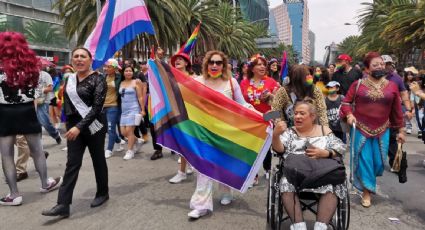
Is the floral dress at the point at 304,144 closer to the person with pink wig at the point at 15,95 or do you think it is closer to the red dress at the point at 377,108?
the red dress at the point at 377,108

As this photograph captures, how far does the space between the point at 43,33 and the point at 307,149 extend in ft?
122

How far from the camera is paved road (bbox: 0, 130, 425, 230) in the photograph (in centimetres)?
420

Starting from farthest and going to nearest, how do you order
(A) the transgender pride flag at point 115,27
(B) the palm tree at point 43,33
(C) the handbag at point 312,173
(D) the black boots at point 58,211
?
(B) the palm tree at point 43,33 → (A) the transgender pride flag at point 115,27 → (D) the black boots at point 58,211 → (C) the handbag at point 312,173

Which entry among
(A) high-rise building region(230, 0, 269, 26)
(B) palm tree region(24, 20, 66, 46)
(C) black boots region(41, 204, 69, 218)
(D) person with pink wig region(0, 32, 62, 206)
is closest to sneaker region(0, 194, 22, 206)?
(D) person with pink wig region(0, 32, 62, 206)

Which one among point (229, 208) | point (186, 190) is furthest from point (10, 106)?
point (229, 208)

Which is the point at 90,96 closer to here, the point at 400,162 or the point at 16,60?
the point at 16,60

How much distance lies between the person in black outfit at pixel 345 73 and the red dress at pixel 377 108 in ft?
13.9

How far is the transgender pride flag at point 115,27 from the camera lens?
530 centimetres

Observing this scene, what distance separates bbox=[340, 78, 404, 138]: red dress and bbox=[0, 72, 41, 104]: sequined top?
367cm

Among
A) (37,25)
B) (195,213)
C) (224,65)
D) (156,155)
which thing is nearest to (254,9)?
(37,25)

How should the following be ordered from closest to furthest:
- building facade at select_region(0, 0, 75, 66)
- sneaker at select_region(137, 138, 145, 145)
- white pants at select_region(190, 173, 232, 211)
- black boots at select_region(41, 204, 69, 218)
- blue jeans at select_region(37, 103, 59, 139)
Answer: black boots at select_region(41, 204, 69, 218) < white pants at select_region(190, 173, 232, 211) < sneaker at select_region(137, 138, 145, 145) < blue jeans at select_region(37, 103, 59, 139) < building facade at select_region(0, 0, 75, 66)

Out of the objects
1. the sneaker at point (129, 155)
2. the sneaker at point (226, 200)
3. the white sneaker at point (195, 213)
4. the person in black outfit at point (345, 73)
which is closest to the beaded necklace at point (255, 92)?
the sneaker at point (226, 200)

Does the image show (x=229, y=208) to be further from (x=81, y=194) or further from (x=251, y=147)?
(x=81, y=194)

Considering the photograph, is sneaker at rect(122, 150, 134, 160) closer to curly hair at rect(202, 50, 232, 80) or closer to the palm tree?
curly hair at rect(202, 50, 232, 80)
